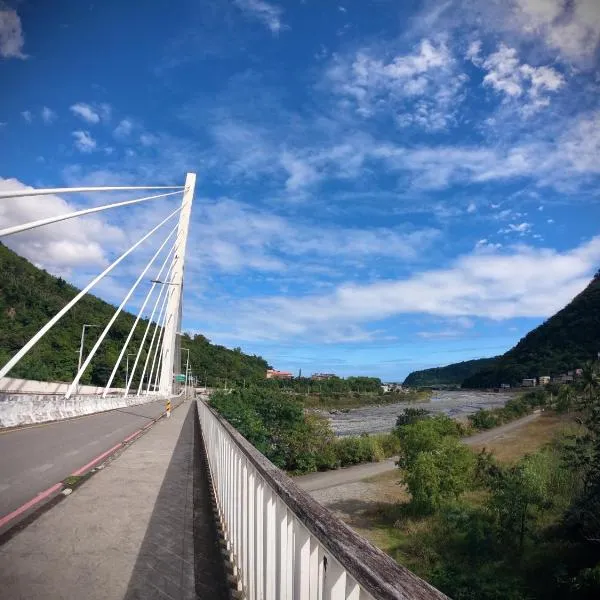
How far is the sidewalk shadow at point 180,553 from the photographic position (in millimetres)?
3613

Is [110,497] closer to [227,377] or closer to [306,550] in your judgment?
[306,550]

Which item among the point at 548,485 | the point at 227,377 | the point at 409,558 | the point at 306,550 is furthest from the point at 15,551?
the point at 227,377

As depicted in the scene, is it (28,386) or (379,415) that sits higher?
(28,386)

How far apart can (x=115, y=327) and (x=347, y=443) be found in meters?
48.8

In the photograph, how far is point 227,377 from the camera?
110 metres

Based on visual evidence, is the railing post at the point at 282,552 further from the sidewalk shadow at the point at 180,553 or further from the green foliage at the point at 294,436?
the green foliage at the point at 294,436

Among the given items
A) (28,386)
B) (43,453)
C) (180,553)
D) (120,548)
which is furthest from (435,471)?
(28,386)

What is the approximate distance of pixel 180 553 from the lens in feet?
14.5

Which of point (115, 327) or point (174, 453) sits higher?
point (115, 327)

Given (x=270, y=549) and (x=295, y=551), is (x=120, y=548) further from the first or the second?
(x=295, y=551)

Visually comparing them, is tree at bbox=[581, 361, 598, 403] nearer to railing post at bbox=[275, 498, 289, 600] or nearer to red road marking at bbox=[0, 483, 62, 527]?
red road marking at bbox=[0, 483, 62, 527]

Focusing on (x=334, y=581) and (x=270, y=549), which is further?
(x=270, y=549)

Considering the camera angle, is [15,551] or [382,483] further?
[382,483]

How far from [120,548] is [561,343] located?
111275 mm
